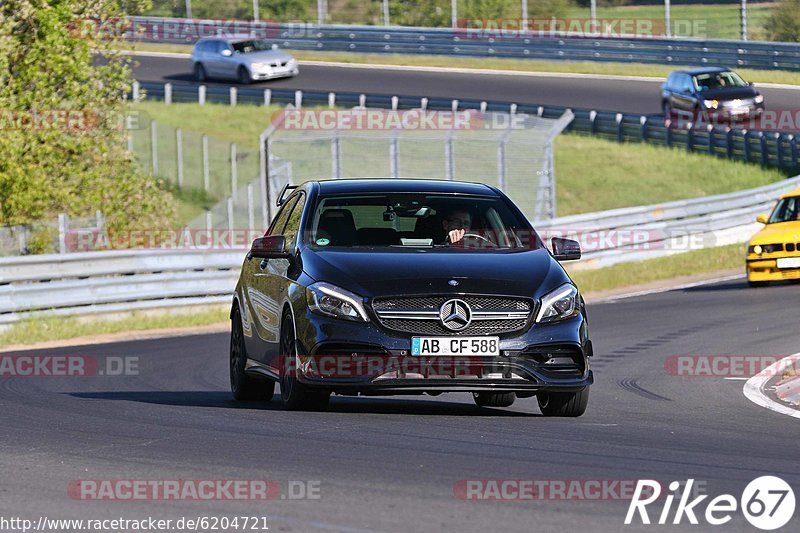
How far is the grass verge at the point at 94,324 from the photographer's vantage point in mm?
20297

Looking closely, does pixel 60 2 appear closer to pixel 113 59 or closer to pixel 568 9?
pixel 113 59

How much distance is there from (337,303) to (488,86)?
42636 millimetres

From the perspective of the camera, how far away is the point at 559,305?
9984 millimetres

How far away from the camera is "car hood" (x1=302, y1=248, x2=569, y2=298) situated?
9.72m

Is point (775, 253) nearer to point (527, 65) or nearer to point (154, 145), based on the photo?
point (154, 145)

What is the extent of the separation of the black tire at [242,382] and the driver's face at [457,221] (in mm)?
1828

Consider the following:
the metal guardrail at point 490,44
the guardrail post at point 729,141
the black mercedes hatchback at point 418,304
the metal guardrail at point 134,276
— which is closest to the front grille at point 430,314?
the black mercedes hatchback at point 418,304

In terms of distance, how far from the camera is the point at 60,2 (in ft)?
87.7

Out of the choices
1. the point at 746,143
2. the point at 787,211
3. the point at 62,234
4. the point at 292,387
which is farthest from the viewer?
the point at 746,143

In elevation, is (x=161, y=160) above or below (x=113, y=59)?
below

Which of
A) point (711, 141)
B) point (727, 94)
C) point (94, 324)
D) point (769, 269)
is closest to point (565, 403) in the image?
point (94, 324)

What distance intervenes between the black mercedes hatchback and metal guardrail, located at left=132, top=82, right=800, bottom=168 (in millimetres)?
31517

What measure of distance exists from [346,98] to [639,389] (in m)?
36.1

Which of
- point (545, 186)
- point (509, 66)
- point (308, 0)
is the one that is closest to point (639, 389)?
point (545, 186)
